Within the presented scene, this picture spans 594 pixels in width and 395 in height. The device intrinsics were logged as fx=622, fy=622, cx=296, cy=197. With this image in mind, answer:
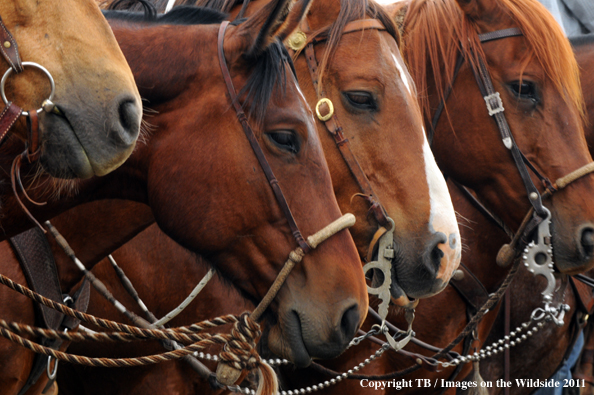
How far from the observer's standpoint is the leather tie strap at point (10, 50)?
1.38 m

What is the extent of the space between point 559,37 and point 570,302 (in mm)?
2117

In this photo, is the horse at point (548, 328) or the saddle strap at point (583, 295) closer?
the horse at point (548, 328)

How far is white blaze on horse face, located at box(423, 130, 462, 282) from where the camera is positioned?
259cm

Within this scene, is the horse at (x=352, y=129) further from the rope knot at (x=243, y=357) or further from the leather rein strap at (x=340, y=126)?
the rope knot at (x=243, y=357)

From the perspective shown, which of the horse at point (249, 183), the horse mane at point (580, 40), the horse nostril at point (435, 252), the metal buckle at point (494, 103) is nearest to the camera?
the horse at point (249, 183)

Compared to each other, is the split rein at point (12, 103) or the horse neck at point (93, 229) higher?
the split rein at point (12, 103)

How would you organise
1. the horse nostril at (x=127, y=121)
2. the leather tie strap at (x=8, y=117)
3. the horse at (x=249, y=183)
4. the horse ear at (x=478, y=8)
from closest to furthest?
the leather tie strap at (x=8, y=117)
the horse nostril at (x=127, y=121)
the horse at (x=249, y=183)
the horse ear at (x=478, y=8)

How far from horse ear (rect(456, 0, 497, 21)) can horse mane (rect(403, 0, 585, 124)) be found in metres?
0.03

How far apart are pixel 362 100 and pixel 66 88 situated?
1.57 meters

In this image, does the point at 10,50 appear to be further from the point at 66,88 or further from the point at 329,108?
the point at 329,108

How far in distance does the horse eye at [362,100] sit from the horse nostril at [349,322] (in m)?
1.07

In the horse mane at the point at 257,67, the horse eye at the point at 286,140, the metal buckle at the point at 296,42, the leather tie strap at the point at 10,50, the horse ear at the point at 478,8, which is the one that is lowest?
the horse ear at the point at 478,8

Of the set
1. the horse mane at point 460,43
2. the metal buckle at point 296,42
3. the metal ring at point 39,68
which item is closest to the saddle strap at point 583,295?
the horse mane at point 460,43

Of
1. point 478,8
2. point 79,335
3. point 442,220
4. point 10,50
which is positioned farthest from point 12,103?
point 478,8
